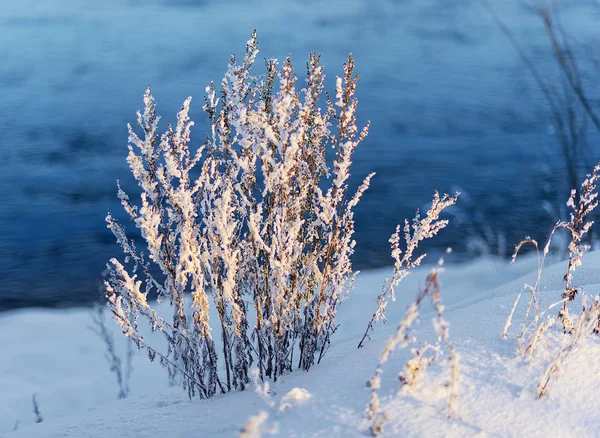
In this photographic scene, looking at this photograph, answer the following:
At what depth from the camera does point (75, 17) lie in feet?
43.3

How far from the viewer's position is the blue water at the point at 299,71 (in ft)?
22.3

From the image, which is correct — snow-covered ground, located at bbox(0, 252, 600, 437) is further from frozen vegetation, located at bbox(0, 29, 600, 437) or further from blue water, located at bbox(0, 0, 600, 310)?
blue water, located at bbox(0, 0, 600, 310)

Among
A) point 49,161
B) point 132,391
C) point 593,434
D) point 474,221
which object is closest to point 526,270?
point 474,221

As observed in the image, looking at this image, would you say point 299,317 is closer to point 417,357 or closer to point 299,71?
point 417,357

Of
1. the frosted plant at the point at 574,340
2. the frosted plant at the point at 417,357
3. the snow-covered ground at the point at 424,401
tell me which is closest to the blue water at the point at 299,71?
the snow-covered ground at the point at 424,401

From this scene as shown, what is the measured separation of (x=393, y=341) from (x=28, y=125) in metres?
9.08

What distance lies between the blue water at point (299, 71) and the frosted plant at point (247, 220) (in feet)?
12.1

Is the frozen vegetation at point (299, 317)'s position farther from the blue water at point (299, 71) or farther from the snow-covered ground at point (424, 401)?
the blue water at point (299, 71)

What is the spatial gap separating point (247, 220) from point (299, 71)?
8438 mm

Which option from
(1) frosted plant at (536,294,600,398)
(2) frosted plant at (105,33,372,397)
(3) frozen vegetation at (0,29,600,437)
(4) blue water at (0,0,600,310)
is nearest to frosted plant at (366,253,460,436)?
(3) frozen vegetation at (0,29,600,437)

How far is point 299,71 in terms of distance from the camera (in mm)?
10312

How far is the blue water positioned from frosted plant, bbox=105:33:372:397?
12.1ft

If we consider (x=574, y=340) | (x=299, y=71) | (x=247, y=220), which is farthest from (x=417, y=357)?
(x=299, y=71)

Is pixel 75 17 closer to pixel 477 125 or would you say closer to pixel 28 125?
pixel 28 125
